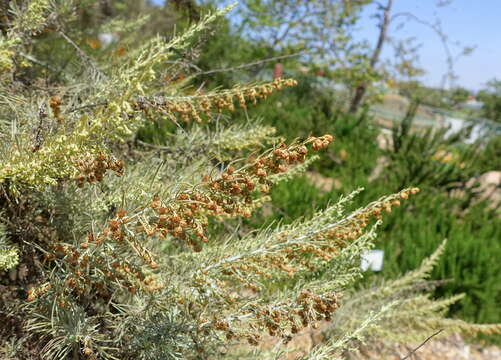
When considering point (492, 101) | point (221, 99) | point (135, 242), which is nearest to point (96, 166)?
point (135, 242)

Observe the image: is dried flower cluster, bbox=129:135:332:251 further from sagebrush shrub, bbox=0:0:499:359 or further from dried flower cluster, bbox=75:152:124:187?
dried flower cluster, bbox=75:152:124:187

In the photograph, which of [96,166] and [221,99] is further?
[221,99]

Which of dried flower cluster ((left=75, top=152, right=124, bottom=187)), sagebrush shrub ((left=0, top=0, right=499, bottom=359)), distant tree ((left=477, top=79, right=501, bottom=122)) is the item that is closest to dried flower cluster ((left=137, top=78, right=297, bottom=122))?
sagebrush shrub ((left=0, top=0, right=499, bottom=359))

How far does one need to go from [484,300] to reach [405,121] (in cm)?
305

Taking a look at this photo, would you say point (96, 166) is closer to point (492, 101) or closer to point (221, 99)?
point (221, 99)

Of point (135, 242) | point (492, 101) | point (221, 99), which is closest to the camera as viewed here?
point (135, 242)

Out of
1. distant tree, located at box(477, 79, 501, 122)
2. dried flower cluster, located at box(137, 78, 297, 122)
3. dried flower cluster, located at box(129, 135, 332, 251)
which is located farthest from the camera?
distant tree, located at box(477, 79, 501, 122)

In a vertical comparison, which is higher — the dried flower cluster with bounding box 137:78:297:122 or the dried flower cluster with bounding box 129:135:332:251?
the dried flower cluster with bounding box 137:78:297:122

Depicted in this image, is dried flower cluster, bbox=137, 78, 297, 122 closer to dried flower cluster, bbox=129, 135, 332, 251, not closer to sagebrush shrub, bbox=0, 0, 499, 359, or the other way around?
sagebrush shrub, bbox=0, 0, 499, 359

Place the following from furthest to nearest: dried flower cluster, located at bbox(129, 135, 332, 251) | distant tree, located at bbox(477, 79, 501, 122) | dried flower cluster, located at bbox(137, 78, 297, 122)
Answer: distant tree, located at bbox(477, 79, 501, 122) < dried flower cluster, located at bbox(137, 78, 297, 122) < dried flower cluster, located at bbox(129, 135, 332, 251)

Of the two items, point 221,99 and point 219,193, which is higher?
point 221,99

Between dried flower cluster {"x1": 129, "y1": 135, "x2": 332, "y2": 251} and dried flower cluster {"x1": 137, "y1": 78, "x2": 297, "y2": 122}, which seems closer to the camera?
dried flower cluster {"x1": 129, "y1": 135, "x2": 332, "y2": 251}

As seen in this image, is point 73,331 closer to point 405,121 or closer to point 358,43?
point 405,121

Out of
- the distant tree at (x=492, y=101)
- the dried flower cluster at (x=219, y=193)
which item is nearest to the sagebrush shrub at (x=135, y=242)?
the dried flower cluster at (x=219, y=193)
